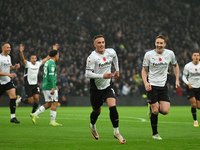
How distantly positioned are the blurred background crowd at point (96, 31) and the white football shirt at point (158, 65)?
19476mm

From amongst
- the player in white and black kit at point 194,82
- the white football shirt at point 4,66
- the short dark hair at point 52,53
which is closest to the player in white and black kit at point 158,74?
the player in white and black kit at point 194,82

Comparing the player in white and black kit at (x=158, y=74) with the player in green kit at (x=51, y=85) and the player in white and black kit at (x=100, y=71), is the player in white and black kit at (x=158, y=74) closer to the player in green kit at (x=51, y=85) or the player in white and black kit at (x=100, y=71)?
the player in white and black kit at (x=100, y=71)

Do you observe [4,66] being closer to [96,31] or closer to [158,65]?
[158,65]

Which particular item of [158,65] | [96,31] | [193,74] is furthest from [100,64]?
[96,31]

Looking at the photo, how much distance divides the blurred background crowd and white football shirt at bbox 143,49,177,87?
19476mm

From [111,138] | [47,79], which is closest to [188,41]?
[47,79]

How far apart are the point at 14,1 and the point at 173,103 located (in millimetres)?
→ 16161

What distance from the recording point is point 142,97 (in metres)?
31.5

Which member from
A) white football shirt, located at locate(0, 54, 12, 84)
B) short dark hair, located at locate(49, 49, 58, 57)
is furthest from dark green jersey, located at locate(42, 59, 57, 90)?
white football shirt, located at locate(0, 54, 12, 84)

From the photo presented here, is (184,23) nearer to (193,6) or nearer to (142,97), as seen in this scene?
(193,6)

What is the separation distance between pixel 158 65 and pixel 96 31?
90.3 feet

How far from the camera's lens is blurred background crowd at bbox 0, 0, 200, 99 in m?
31.1

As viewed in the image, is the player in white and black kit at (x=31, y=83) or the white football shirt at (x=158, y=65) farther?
the player in white and black kit at (x=31, y=83)

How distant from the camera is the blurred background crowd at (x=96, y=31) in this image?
3111cm
